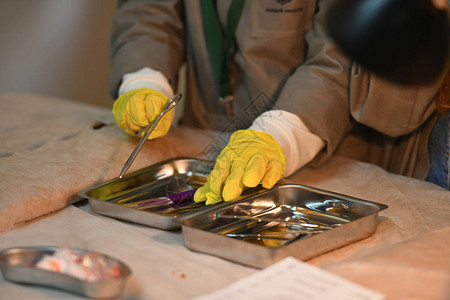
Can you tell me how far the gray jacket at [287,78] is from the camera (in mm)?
1197

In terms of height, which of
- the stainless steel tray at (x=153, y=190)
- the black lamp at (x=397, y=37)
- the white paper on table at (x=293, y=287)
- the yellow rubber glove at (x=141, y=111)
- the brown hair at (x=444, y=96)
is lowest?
the stainless steel tray at (x=153, y=190)

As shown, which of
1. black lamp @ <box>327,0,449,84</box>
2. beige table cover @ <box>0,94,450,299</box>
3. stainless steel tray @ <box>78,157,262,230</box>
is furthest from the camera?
stainless steel tray @ <box>78,157,262,230</box>

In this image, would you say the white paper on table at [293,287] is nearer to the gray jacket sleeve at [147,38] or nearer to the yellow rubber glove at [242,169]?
the yellow rubber glove at [242,169]

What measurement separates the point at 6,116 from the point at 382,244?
1.12m

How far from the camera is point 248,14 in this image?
1383mm

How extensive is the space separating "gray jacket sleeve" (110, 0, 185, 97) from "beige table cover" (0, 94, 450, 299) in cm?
17

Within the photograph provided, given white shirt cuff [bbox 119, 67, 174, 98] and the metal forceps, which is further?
white shirt cuff [bbox 119, 67, 174, 98]

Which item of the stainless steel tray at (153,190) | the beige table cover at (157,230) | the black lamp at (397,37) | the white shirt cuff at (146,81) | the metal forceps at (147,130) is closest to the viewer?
the black lamp at (397,37)

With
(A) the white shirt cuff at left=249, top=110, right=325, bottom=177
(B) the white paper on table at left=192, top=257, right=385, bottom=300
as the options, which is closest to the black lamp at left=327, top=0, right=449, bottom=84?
(B) the white paper on table at left=192, top=257, right=385, bottom=300

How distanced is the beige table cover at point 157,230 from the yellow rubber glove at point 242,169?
4.9 inches

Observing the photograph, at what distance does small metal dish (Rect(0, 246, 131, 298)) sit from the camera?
A: 69 centimetres

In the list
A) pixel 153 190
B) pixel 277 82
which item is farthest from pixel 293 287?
pixel 277 82

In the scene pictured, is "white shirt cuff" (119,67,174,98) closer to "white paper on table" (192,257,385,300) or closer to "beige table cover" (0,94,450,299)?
"beige table cover" (0,94,450,299)

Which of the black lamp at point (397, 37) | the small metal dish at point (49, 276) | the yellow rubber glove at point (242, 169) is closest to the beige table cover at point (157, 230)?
the small metal dish at point (49, 276)
